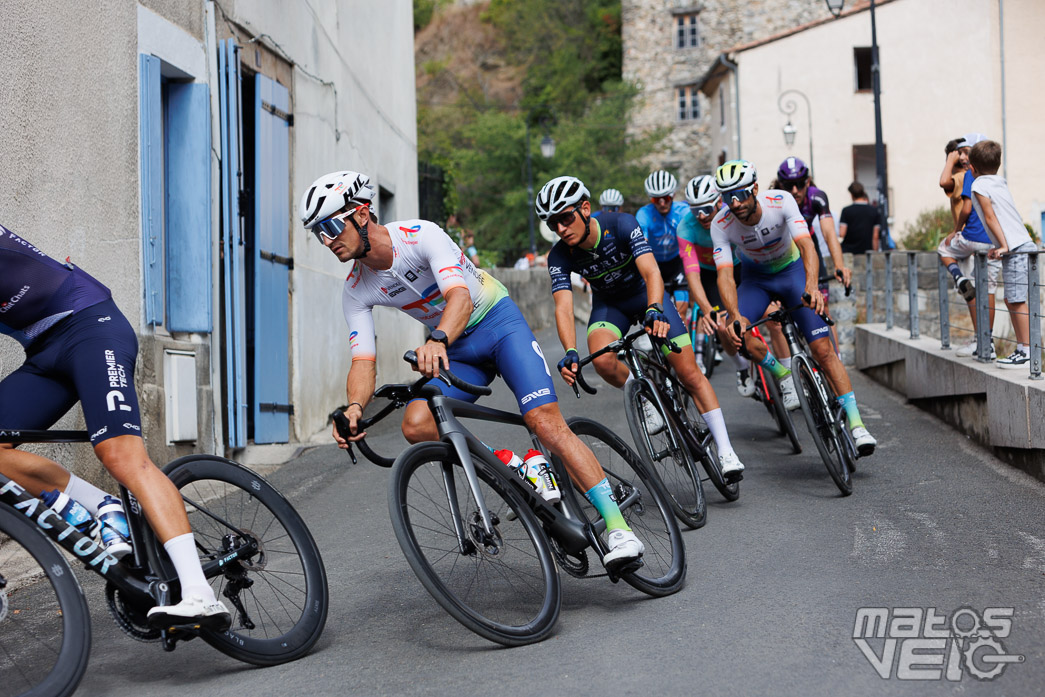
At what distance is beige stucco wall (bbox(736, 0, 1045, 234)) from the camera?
37.0 metres

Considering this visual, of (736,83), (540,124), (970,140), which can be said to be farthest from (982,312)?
(540,124)

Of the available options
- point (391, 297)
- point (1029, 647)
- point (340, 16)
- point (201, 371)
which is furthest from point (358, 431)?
point (340, 16)

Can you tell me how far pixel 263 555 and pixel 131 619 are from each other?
1.83ft

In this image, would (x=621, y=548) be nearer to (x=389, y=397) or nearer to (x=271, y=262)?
(x=389, y=397)

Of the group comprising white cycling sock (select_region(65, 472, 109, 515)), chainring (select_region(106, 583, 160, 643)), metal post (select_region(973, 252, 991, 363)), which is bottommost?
chainring (select_region(106, 583, 160, 643))

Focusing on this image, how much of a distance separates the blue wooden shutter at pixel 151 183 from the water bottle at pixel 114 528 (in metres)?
4.13

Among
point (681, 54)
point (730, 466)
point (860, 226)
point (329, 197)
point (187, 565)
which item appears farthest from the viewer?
point (681, 54)

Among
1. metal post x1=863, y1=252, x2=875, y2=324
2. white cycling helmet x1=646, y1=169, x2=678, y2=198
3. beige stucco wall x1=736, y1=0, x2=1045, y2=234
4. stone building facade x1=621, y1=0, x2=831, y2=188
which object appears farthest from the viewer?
stone building facade x1=621, y1=0, x2=831, y2=188

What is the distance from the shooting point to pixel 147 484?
4.05 meters

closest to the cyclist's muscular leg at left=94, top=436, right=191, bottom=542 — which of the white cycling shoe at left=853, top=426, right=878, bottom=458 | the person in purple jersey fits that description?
the person in purple jersey

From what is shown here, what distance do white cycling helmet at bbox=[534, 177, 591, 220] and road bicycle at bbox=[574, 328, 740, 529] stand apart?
76 centimetres

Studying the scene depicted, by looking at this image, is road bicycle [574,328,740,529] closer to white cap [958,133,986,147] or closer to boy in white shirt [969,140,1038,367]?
boy in white shirt [969,140,1038,367]

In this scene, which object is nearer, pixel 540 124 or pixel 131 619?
pixel 131 619

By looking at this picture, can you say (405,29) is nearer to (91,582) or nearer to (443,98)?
(91,582)
